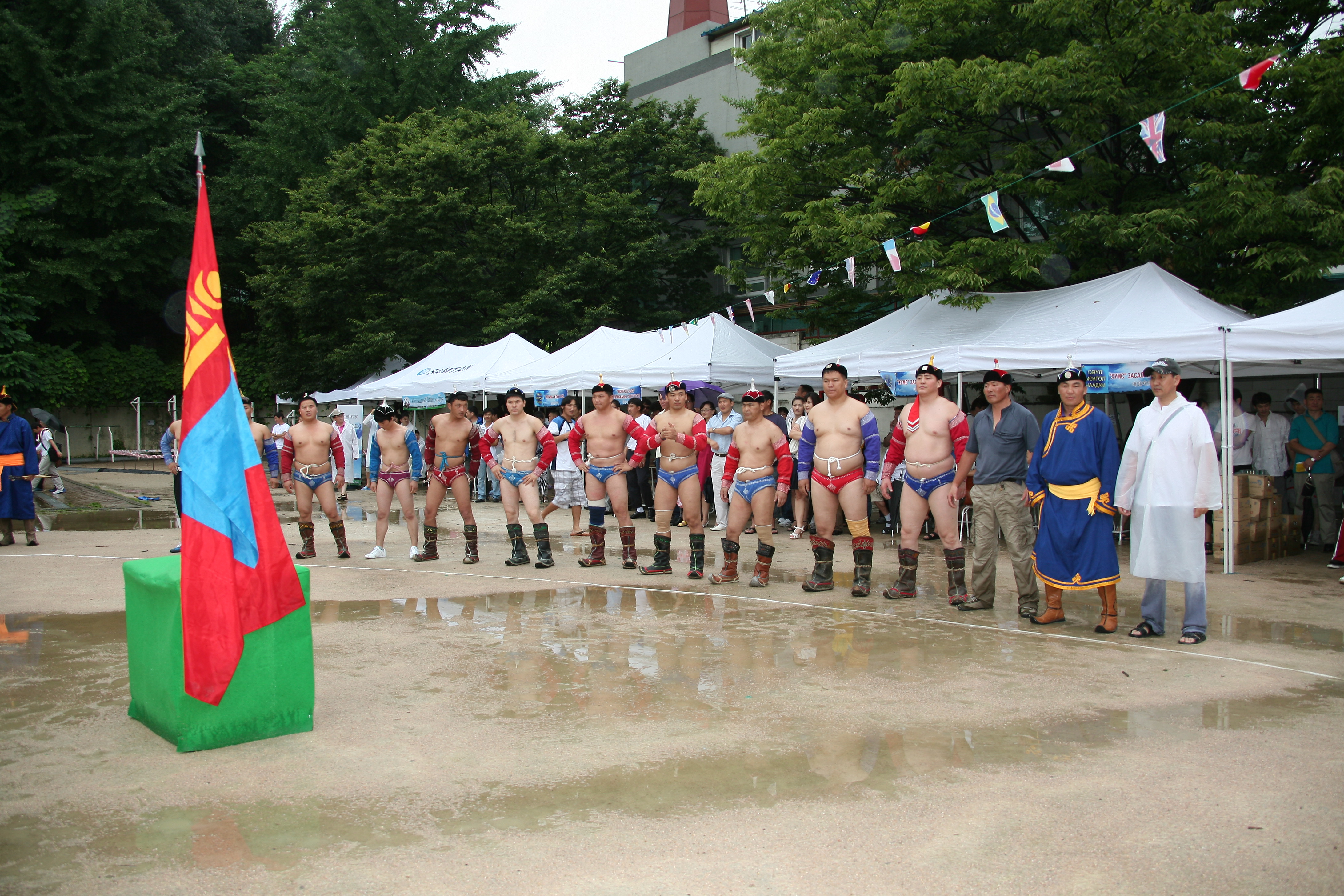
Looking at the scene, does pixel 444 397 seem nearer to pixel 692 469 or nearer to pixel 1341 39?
pixel 692 469

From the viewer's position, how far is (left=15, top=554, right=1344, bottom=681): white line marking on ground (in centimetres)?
621

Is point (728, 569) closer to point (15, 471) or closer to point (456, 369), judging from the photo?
point (15, 471)

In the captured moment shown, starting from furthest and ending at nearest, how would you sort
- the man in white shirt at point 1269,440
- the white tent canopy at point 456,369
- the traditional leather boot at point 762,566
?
the white tent canopy at point 456,369 → the man in white shirt at point 1269,440 → the traditional leather boot at point 762,566

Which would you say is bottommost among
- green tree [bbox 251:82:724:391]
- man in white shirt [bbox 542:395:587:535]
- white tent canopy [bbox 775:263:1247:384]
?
man in white shirt [bbox 542:395:587:535]

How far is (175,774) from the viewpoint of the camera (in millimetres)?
4227

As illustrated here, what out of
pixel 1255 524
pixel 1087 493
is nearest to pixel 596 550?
pixel 1087 493

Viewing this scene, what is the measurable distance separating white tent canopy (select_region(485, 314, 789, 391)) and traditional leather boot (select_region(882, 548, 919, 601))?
279 inches

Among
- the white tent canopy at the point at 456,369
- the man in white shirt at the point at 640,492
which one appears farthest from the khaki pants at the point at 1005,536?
the white tent canopy at the point at 456,369

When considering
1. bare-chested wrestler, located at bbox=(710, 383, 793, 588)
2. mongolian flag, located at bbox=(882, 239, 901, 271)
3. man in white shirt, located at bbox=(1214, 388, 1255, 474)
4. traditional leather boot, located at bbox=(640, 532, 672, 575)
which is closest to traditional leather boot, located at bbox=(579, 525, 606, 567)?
traditional leather boot, located at bbox=(640, 532, 672, 575)

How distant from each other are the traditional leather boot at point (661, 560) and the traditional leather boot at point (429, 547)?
102 inches

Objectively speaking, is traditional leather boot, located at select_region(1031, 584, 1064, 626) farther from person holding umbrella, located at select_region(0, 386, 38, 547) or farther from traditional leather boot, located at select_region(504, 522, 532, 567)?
person holding umbrella, located at select_region(0, 386, 38, 547)

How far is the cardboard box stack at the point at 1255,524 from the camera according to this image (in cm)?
Result: 989

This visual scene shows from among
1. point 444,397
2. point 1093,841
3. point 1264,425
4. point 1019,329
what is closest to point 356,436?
point 444,397

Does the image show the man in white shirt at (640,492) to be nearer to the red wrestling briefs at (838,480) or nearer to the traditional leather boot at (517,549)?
the traditional leather boot at (517,549)
